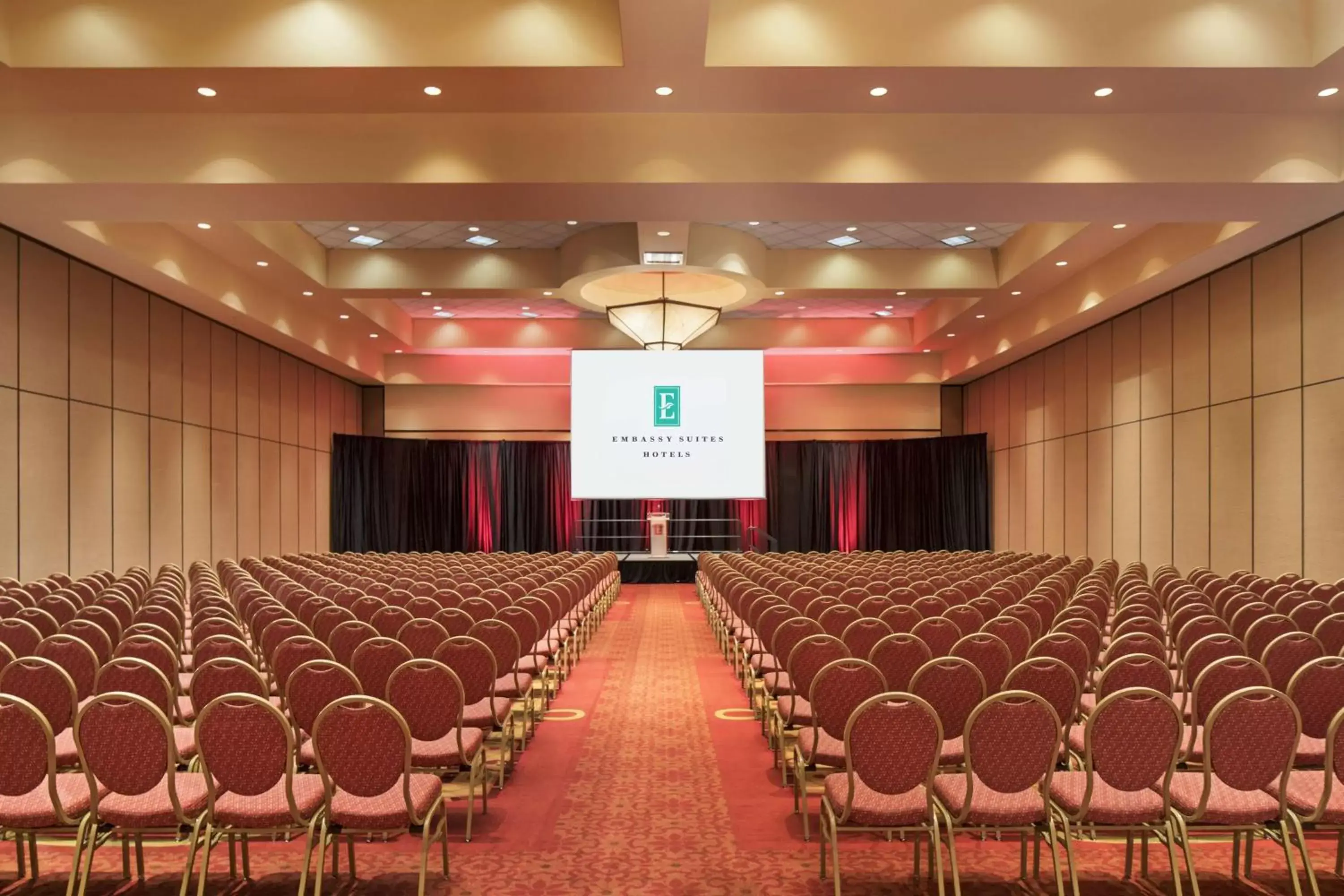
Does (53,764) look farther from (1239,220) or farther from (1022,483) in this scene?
(1022,483)

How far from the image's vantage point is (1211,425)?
12.9 metres

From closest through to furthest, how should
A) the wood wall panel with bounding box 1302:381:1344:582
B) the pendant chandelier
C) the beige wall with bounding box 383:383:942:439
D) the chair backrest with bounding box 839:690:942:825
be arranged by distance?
the chair backrest with bounding box 839:690:942:825 < the wood wall panel with bounding box 1302:381:1344:582 < the pendant chandelier < the beige wall with bounding box 383:383:942:439

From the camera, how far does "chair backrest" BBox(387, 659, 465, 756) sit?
180 inches

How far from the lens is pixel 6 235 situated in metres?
10.6

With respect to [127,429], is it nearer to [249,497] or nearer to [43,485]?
[43,485]

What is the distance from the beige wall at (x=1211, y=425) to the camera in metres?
10.6

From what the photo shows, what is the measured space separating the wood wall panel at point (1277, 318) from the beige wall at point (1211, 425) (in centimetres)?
2

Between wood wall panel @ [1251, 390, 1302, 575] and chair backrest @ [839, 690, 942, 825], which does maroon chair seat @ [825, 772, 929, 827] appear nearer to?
chair backrest @ [839, 690, 942, 825]

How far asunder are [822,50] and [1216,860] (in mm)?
6044

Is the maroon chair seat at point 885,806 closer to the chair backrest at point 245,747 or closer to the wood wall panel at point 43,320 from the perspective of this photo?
the chair backrest at point 245,747

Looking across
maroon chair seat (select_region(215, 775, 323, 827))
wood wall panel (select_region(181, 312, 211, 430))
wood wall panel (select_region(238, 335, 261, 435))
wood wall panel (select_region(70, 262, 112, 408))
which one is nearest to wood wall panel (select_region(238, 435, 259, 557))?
wood wall panel (select_region(238, 335, 261, 435))

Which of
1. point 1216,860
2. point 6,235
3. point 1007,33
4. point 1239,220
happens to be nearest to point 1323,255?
point 1239,220

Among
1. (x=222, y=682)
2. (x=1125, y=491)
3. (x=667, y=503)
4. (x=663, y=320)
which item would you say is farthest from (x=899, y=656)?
(x=667, y=503)

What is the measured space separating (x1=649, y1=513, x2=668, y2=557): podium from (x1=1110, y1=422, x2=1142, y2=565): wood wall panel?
10.0 m
